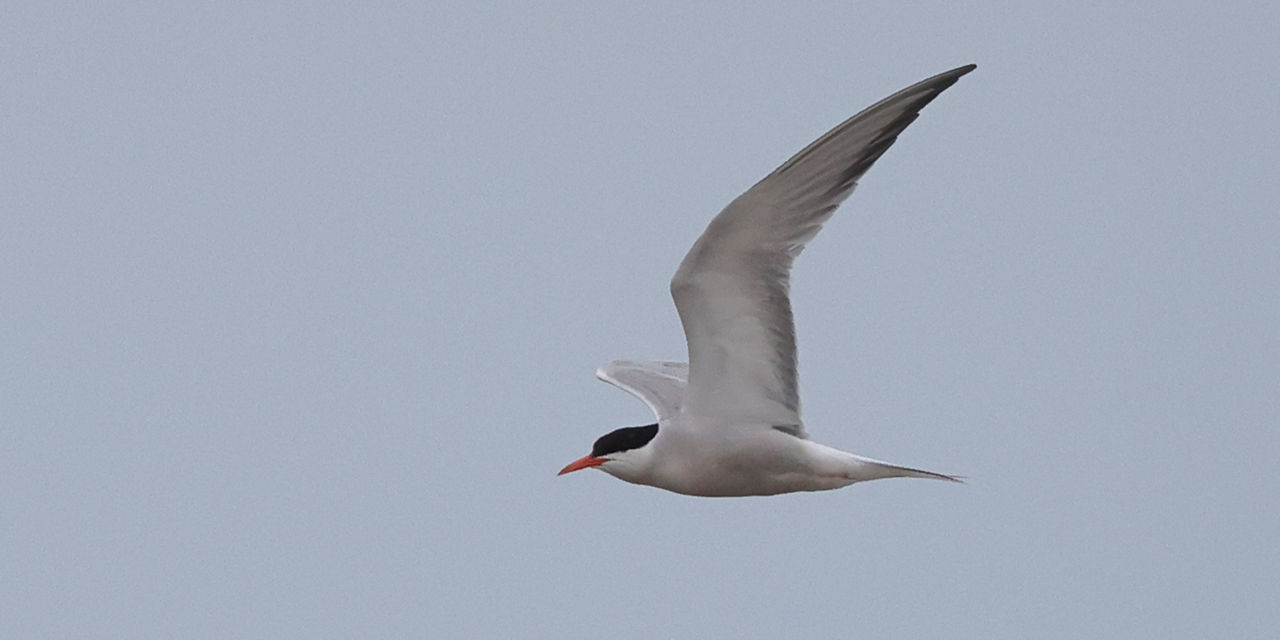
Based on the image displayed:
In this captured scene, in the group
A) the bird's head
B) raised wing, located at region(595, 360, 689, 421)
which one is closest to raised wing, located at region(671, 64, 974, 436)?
the bird's head

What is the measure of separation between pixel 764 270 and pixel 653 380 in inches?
78.9

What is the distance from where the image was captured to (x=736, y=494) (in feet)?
24.7

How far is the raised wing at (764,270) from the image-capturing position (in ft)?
21.5

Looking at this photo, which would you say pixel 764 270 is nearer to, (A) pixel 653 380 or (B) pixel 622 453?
(B) pixel 622 453

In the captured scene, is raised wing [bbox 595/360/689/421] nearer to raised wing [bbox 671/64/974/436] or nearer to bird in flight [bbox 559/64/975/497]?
bird in flight [bbox 559/64/975/497]

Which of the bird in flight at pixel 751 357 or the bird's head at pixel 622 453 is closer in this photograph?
the bird in flight at pixel 751 357

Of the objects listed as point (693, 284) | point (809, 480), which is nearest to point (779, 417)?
point (809, 480)

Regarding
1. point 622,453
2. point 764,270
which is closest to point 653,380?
point 622,453

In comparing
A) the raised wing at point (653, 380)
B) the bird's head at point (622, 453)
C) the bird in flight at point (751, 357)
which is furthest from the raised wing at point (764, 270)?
the raised wing at point (653, 380)

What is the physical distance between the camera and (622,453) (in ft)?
24.3

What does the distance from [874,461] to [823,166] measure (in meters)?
1.41

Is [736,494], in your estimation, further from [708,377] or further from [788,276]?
[788,276]

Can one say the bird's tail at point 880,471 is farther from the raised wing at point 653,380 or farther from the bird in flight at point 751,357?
the raised wing at point 653,380

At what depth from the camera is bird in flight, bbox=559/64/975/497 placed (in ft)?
21.9
